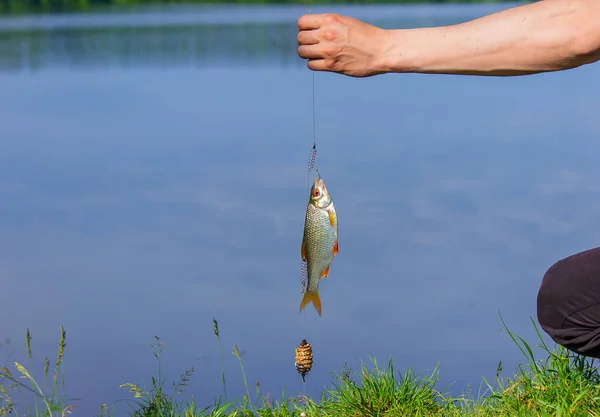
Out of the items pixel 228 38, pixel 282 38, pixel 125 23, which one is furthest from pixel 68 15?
pixel 282 38

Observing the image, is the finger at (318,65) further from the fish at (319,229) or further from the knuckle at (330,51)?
the fish at (319,229)

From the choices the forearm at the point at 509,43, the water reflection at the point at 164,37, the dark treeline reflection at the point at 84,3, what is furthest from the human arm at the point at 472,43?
the dark treeline reflection at the point at 84,3

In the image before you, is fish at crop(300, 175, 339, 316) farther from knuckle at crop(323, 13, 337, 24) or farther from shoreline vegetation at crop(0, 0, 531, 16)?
shoreline vegetation at crop(0, 0, 531, 16)

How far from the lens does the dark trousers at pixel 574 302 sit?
3.02m

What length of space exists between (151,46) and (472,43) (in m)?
21.6

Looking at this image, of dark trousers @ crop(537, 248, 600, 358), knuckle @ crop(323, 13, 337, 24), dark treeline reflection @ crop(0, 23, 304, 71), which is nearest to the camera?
knuckle @ crop(323, 13, 337, 24)

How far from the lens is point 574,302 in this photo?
10.1ft

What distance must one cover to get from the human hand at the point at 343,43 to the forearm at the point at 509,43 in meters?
0.03

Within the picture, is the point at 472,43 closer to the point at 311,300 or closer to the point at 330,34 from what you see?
the point at 330,34

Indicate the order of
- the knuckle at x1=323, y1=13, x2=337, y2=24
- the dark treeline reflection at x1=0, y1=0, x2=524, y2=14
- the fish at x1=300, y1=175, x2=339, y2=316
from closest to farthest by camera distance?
the knuckle at x1=323, y1=13, x2=337, y2=24, the fish at x1=300, y1=175, x2=339, y2=316, the dark treeline reflection at x1=0, y1=0, x2=524, y2=14

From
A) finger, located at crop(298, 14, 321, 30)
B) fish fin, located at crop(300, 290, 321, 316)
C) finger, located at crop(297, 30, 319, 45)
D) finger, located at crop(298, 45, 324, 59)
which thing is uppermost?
finger, located at crop(298, 14, 321, 30)

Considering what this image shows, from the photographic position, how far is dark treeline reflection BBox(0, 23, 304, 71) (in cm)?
2048

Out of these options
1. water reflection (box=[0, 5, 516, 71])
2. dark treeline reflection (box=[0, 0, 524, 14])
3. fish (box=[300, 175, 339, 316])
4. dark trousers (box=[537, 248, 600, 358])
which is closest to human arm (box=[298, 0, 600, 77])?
fish (box=[300, 175, 339, 316])

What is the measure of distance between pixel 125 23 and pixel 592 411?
1044 inches
